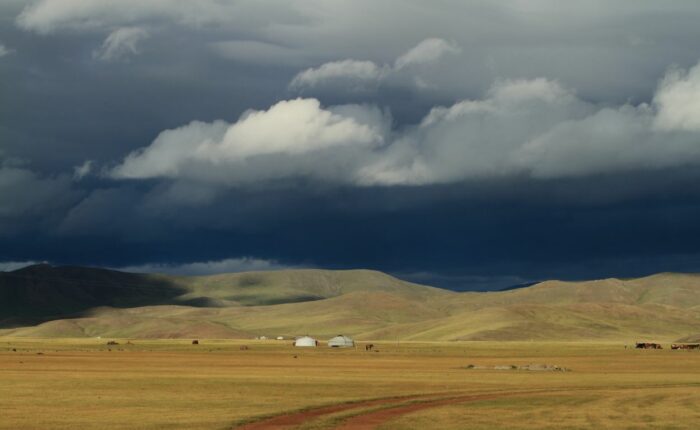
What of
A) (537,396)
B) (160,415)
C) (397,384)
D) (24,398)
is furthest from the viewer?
(397,384)

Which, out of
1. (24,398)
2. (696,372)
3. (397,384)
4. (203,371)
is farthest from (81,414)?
(696,372)

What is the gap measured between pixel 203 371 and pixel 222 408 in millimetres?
56841

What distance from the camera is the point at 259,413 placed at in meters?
61.9

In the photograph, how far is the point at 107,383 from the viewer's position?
95000 millimetres

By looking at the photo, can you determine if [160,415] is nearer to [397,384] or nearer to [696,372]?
[397,384]

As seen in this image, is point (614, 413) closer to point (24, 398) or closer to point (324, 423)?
point (324, 423)

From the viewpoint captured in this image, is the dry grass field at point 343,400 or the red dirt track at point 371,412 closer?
the red dirt track at point 371,412

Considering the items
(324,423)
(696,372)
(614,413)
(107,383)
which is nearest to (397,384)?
(107,383)

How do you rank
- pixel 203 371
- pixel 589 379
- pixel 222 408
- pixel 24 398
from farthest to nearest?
pixel 203 371
pixel 589 379
pixel 24 398
pixel 222 408

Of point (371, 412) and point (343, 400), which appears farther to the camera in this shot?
point (343, 400)

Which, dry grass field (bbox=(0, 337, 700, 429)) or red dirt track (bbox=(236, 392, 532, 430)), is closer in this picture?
red dirt track (bbox=(236, 392, 532, 430))

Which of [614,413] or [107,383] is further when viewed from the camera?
[107,383]

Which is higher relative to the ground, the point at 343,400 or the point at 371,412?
the point at 343,400

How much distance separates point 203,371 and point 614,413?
2666 inches
